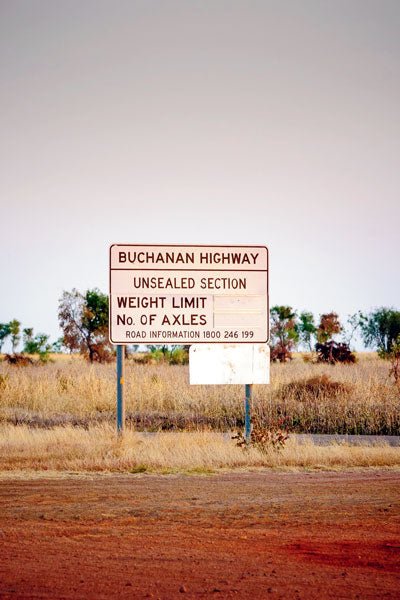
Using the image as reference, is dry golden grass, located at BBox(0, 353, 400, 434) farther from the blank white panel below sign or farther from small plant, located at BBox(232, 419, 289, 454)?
small plant, located at BBox(232, 419, 289, 454)

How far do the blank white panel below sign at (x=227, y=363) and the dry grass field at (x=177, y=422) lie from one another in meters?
1.16

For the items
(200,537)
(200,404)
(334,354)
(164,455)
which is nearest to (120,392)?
(164,455)

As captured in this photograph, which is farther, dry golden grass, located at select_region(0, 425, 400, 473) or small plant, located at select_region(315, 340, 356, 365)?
small plant, located at select_region(315, 340, 356, 365)

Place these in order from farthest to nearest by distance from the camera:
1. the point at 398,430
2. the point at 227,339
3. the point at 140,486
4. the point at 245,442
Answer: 1. the point at 398,430
2. the point at 227,339
3. the point at 245,442
4. the point at 140,486

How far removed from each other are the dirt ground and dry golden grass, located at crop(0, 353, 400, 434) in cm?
776

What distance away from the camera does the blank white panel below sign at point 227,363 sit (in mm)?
14781

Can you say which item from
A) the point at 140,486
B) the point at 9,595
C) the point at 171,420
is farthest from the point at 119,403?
the point at 9,595

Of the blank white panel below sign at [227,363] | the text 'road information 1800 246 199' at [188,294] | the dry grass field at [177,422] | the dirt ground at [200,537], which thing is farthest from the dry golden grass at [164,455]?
the text 'road information 1800 246 199' at [188,294]

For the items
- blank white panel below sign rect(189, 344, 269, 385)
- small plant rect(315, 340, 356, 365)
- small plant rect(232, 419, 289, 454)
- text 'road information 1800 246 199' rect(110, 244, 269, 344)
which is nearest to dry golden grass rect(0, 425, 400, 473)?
small plant rect(232, 419, 289, 454)

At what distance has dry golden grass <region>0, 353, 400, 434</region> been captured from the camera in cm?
1906

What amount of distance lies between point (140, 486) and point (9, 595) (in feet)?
16.0

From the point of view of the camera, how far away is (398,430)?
18.3m

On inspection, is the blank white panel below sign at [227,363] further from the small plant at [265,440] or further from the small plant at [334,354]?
the small plant at [334,354]

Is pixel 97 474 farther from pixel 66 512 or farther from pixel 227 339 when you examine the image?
pixel 227 339
